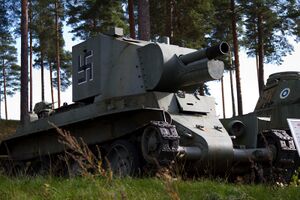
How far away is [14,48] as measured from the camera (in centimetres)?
5284

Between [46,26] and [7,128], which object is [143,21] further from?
[46,26]

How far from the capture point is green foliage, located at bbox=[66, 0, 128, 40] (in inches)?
1182

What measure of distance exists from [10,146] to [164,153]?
6947 millimetres

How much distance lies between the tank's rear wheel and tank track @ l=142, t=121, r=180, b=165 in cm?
44

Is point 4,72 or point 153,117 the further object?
point 4,72

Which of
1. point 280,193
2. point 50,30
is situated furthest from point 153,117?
point 50,30

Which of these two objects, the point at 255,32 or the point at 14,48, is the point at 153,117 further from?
the point at 14,48

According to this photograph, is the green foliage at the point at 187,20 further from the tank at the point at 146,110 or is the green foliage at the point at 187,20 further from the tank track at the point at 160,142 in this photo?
the tank track at the point at 160,142

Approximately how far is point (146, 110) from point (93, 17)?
21.7m

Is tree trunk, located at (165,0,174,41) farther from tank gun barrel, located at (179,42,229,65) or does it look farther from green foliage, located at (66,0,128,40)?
tank gun barrel, located at (179,42,229,65)

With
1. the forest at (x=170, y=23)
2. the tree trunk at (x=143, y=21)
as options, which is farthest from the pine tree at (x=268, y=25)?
the tree trunk at (x=143, y=21)

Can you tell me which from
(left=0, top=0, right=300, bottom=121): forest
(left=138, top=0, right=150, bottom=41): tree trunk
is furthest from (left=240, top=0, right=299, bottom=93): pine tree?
(left=138, top=0, right=150, bottom=41): tree trunk

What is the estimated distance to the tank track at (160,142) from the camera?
7.99m

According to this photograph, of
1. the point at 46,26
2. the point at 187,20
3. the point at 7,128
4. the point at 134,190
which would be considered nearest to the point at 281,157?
the point at 134,190
